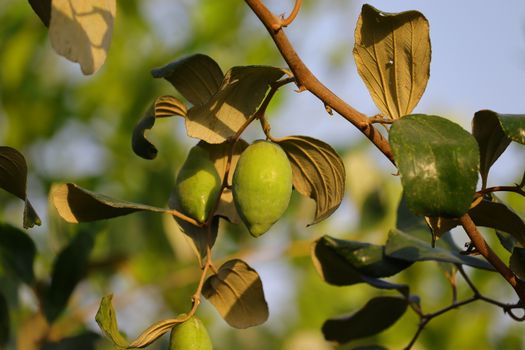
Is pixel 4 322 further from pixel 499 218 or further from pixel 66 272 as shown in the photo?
pixel 499 218

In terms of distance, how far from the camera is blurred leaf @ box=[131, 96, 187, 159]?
0.75m

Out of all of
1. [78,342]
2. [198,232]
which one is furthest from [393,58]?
[78,342]

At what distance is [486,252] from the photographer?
2.36ft

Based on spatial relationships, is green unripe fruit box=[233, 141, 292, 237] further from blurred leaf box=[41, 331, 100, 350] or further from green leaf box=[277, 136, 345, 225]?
blurred leaf box=[41, 331, 100, 350]

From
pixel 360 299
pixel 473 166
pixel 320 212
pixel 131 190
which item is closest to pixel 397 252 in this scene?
pixel 320 212

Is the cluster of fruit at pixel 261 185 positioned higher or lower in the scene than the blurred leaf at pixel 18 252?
higher

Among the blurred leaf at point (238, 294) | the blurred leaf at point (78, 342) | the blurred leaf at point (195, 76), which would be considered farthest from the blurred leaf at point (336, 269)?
the blurred leaf at point (78, 342)

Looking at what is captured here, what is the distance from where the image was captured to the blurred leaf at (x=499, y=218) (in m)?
0.77

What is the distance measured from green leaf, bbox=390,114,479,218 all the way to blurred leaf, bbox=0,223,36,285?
60cm

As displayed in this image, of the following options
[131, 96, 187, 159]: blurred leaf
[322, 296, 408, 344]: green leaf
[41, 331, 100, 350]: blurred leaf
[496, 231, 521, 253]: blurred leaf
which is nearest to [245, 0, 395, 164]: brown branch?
[131, 96, 187, 159]: blurred leaf

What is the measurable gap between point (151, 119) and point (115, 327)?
0.55 feet

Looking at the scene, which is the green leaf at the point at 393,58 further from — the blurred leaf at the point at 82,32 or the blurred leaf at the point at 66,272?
the blurred leaf at the point at 66,272

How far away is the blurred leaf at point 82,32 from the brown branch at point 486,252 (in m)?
0.29

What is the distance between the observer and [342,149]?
206 cm
